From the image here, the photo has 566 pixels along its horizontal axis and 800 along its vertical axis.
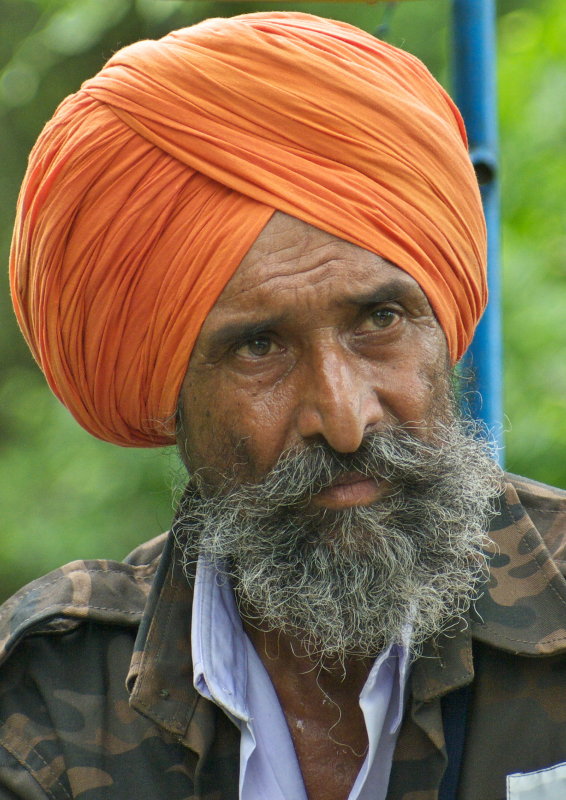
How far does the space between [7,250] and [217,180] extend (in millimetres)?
3827

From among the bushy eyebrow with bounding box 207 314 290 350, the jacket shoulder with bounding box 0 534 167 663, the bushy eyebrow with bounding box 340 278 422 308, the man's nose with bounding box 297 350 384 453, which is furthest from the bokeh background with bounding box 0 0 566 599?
the bushy eyebrow with bounding box 340 278 422 308

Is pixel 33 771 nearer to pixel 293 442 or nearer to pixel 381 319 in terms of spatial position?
pixel 293 442

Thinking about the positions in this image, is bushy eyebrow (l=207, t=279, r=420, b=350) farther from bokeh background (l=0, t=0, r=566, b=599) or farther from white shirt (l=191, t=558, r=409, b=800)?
bokeh background (l=0, t=0, r=566, b=599)

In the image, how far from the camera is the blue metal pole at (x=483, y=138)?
127 inches

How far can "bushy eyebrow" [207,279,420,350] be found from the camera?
2.65m

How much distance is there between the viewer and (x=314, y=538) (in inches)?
107

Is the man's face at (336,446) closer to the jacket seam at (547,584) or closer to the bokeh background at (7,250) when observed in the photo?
the jacket seam at (547,584)

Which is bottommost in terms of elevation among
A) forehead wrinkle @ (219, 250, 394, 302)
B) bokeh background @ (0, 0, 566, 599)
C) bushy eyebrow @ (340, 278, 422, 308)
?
bokeh background @ (0, 0, 566, 599)

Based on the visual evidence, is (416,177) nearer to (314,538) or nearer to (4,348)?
(314,538)

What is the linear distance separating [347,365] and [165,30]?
3246mm

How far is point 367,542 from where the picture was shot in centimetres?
266

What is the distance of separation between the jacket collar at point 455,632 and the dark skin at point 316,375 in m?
0.28

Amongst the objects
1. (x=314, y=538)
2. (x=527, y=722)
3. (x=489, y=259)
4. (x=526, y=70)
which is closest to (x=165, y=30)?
(x=526, y=70)

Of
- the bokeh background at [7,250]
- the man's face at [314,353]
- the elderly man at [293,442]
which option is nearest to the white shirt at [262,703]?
the elderly man at [293,442]
